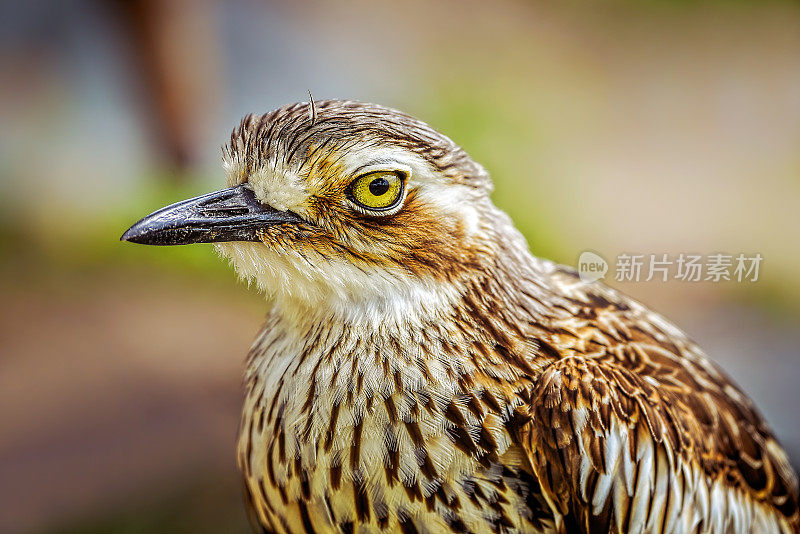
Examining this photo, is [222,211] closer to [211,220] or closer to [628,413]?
[211,220]

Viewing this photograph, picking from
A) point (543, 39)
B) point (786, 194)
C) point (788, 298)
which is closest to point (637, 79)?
point (543, 39)

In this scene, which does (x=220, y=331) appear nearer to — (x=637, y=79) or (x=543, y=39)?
(x=543, y=39)

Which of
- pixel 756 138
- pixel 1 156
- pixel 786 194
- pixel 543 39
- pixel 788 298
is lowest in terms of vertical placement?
pixel 788 298

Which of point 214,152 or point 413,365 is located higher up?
point 214,152

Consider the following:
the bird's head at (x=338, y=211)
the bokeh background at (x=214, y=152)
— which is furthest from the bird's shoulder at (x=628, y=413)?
the bokeh background at (x=214, y=152)

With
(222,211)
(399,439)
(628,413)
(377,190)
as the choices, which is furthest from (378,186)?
(628,413)

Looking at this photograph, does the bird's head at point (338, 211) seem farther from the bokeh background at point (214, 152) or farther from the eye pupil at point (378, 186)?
the bokeh background at point (214, 152)

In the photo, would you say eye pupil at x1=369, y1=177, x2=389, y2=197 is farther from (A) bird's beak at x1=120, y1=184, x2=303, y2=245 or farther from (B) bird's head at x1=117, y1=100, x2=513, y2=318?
(A) bird's beak at x1=120, y1=184, x2=303, y2=245
